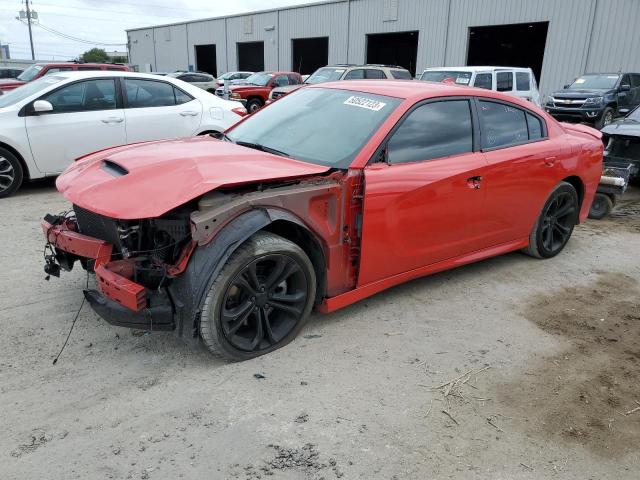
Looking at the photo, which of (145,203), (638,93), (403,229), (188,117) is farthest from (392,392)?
(638,93)

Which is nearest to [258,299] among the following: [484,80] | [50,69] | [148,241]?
[148,241]

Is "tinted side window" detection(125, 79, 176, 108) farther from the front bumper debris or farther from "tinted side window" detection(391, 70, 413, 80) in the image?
"tinted side window" detection(391, 70, 413, 80)

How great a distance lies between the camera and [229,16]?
39844mm

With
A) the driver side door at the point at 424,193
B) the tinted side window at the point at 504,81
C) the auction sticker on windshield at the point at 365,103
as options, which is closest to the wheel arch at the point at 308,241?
the driver side door at the point at 424,193

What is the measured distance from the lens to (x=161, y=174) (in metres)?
3.08

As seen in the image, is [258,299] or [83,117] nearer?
[258,299]

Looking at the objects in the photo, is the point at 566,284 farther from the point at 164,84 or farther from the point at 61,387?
the point at 164,84

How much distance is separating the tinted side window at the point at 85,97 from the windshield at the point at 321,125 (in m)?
3.60

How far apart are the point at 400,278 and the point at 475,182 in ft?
3.20

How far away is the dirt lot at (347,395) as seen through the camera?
2.48 meters

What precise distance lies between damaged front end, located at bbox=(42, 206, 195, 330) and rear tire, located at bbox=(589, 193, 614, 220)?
600 centimetres

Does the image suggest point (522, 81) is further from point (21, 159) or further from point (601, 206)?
point (21, 159)

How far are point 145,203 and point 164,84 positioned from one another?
5448 millimetres

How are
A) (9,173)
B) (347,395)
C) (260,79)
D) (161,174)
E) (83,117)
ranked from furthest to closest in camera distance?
(260,79), (83,117), (9,173), (161,174), (347,395)
